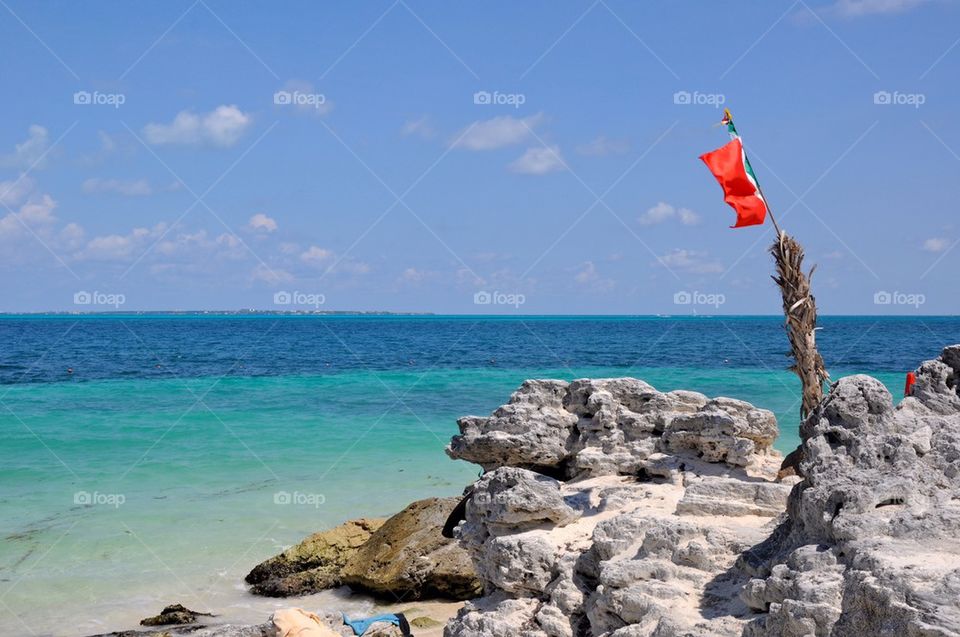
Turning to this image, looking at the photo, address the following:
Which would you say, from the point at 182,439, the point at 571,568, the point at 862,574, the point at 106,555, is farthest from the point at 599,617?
the point at 182,439

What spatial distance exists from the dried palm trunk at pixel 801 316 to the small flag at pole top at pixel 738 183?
0.42 meters

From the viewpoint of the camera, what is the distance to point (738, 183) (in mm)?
11539

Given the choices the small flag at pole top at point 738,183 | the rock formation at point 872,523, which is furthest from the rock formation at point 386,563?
the rock formation at point 872,523

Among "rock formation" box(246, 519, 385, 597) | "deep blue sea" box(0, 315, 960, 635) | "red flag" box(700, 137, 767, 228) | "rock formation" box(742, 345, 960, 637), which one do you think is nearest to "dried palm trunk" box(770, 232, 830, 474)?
"red flag" box(700, 137, 767, 228)

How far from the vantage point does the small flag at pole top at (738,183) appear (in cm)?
1152

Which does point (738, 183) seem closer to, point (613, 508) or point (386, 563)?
point (613, 508)

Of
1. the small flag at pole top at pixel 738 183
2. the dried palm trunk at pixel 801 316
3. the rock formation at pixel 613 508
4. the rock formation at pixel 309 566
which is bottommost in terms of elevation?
the rock formation at pixel 309 566

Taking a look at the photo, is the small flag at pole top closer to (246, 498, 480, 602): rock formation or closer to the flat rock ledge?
the flat rock ledge

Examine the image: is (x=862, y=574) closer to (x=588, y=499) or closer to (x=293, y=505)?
(x=588, y=499)

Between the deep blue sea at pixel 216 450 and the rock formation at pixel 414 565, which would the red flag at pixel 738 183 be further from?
the rock formation at pixel 414 565

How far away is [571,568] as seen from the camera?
7.61 metres

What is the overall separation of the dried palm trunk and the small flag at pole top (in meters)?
0.42

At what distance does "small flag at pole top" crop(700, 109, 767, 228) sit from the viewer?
37.8 feet

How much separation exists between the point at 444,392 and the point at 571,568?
31929 mm
